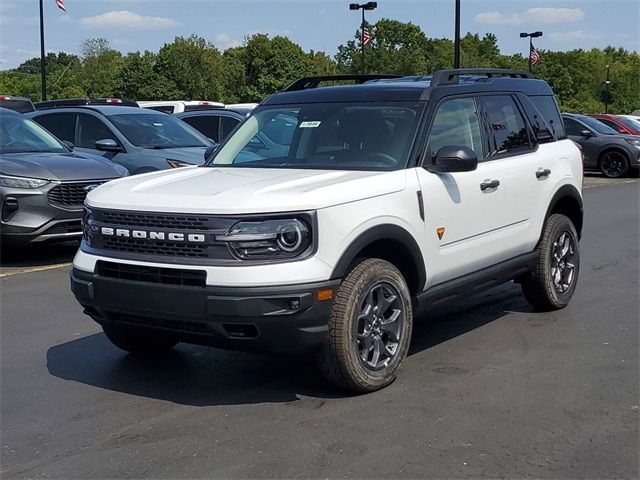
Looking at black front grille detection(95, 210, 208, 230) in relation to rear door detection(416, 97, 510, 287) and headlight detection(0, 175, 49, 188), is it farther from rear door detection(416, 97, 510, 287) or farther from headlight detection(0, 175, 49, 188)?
headlight detection(0, 175, 49, 188)

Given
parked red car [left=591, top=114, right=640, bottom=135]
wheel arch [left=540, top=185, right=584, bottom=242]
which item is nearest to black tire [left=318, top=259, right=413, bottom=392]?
wheel arch [left=540, top=185, right=584, bottom=242]

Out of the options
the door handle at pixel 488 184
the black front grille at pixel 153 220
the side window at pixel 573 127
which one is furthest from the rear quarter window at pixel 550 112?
the side window at pixel 573 127

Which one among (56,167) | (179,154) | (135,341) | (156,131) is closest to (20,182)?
(56,167)

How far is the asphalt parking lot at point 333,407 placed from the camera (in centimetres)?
390

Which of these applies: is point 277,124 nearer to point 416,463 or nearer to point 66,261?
point 416,463

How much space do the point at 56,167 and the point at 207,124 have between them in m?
5.81

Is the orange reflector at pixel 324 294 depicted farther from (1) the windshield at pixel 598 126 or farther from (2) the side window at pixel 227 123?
(1) the windshield at pixel 598 126

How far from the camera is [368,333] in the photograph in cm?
476

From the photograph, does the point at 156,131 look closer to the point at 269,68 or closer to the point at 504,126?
the point at 504,126

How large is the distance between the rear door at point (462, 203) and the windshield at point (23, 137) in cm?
585

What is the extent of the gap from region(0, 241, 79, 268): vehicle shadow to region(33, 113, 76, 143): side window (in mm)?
2226

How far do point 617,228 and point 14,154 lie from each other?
8.18m

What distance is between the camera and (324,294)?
174 inches

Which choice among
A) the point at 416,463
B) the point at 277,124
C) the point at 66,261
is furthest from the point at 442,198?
the point at 66,261
